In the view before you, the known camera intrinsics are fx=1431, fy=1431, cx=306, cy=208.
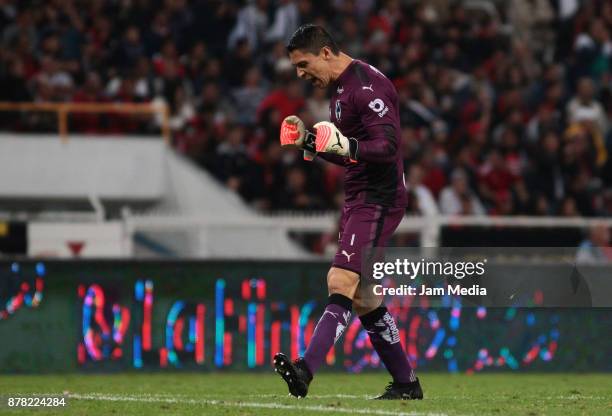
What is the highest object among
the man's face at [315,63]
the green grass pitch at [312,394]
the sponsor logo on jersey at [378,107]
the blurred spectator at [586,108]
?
the blurred spectator at [586,108]

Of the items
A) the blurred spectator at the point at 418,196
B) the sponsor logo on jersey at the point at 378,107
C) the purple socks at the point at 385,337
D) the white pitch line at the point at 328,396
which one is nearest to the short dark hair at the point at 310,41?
the sponsor logo on jersey at the point at 378,107

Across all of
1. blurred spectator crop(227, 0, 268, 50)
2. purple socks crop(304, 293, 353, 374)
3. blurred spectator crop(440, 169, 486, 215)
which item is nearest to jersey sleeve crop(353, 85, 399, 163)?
purple socks crop(304, 293, 353, 374)

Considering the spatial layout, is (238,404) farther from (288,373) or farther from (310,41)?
(310,41)

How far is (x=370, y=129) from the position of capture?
9000 mm

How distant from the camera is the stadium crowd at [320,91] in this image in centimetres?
1798

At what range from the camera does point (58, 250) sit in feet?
50.3

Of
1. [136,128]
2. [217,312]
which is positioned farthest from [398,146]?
[136,128]

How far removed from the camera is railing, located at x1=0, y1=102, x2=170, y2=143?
18.0m

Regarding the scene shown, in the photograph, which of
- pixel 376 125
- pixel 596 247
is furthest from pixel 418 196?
pixel 376 125

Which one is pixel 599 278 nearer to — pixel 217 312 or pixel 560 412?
pixel 217 312

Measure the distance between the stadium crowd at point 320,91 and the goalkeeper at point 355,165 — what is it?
7.64 metres

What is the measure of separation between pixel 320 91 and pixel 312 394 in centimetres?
911

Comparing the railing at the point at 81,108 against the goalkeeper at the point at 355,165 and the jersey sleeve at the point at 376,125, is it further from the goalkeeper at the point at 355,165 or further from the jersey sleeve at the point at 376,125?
the jersey sleeve at the point at 376,125

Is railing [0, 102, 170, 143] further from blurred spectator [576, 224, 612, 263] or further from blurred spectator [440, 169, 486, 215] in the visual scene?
blurred spectator [576, 224, 612, 263]
